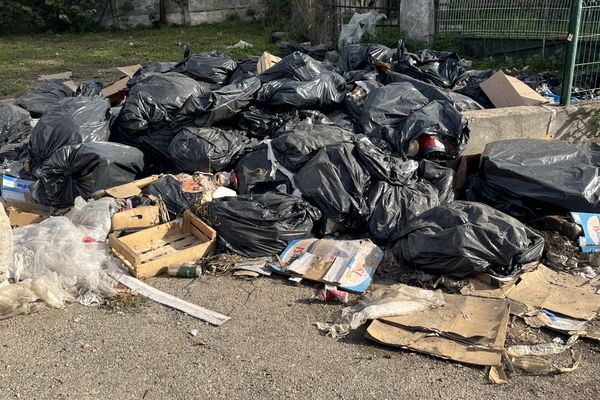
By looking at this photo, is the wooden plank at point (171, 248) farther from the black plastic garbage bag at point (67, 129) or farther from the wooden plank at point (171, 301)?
the black plastic garbage bag at point (67, 129)

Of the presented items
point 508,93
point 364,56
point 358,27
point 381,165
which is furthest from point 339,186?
point 358,27

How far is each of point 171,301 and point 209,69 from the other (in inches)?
116

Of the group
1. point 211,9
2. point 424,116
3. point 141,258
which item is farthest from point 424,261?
point 211,9

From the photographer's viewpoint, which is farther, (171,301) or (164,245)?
(164,245)

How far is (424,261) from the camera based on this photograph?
3607 mm

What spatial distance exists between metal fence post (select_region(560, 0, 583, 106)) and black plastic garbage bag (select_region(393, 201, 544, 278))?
195cm

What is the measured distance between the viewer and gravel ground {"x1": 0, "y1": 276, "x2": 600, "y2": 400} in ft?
9.04

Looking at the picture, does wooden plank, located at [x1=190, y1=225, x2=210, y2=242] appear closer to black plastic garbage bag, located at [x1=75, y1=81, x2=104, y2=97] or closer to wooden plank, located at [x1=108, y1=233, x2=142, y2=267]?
wooden plank, located at [x1=108, y1=233, x2=142, y2=267]

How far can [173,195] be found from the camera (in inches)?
173

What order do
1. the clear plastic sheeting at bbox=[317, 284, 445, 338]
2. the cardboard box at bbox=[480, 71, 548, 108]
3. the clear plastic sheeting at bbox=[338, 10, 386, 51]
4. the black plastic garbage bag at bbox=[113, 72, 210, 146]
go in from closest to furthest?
the clear plastic sheeting at bbox=[317, 284, 445, 338], the black plastic garbage bag at bbox=[113, 72, 210, 146], the cardboard box at bbox=[480, 71, 548, 108], the clear plastic sheeting at bbox=[338, 10, 386, 51]

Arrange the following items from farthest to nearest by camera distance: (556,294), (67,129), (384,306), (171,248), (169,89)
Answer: (169,89) < (67,129) < (171,248) < (556,294) < (384,306)

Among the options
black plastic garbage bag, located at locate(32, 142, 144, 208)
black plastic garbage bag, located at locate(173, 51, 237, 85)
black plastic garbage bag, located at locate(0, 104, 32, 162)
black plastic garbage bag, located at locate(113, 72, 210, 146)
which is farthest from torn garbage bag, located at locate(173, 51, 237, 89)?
→ black plastic garbage bag, located at locate(0, 104, 32, 162)

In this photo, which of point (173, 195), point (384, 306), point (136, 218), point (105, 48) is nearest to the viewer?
point (384, 306)

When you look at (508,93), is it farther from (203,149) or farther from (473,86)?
(203,149)
